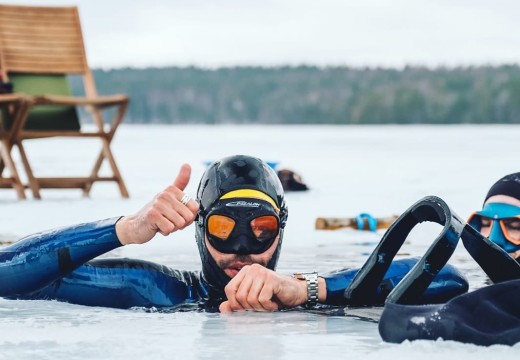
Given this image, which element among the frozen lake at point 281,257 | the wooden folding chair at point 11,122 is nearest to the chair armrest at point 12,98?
the wooden folding chair at point 11,122

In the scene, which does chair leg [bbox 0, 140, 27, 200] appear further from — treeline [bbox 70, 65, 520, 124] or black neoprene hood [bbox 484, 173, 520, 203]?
treeline [bbox 70, 65, 520, 124]

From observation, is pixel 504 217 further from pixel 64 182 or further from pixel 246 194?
pixel 64 182

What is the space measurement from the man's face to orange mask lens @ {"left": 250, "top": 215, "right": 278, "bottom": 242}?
5 centimetres

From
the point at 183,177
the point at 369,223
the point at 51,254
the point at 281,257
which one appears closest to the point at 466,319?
the point at 183,177

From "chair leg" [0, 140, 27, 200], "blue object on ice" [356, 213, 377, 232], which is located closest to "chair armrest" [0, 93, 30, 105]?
"chair leg" [0, 140, 27, 200]

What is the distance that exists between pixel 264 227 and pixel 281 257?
7.74 ft

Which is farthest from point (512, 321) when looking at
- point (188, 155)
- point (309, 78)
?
point (309, 78)

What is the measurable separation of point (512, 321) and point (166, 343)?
96 centimetres

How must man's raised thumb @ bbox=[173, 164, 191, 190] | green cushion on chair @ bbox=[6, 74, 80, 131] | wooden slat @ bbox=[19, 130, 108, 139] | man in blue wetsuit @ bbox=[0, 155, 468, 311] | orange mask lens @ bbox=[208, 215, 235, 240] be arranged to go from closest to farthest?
man's raised thumb @ bbox=[173, 164, 191, 190] < man in blue wetsuit @ bbox=[0, 155, 468, 311] < orange mask lens @ bbox=[208, 215, 235, 240] < wooden slat @ bbox=[19, 130, 108, 139] < green cushion on chair @ bbox=[6, 74, 80, 131]

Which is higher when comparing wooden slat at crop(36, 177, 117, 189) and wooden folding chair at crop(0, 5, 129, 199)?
wooden folding chair at crop(0, 5, 129, 199)

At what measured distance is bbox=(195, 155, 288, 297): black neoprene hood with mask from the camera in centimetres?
384

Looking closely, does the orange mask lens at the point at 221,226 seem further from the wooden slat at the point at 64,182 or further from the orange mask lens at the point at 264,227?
the wooden slat at the point at 64,182

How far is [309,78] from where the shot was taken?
52000mm

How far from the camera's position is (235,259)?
3.77 meters
